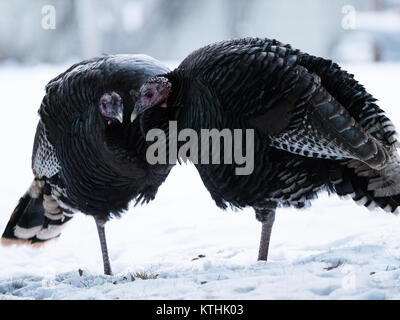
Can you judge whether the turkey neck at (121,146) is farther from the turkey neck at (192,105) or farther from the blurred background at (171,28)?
the blurred background at (171,28)

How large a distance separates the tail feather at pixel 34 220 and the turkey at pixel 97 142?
202mm

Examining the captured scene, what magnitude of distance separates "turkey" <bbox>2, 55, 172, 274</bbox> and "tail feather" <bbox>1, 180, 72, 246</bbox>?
0.66 feet

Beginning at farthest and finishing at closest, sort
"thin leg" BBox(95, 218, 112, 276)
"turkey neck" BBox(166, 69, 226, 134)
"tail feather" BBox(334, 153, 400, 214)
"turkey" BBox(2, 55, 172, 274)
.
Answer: "thin leg" BBox(95, 218, 112, 276)
"turkey" BBox(2, 55, 172, 274)
"tail feather" BBox(334, 153, 400, 214)
"turkey neck" BBox(166, 69, 226, 134)

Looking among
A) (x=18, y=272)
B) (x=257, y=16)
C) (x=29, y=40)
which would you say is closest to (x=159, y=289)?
(x=18, y=272)

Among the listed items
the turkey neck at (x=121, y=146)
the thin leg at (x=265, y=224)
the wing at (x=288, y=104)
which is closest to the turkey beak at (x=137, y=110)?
the turkey neck at (x=121, y=146)

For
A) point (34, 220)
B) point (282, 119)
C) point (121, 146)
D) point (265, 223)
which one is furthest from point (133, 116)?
point (34, 220)

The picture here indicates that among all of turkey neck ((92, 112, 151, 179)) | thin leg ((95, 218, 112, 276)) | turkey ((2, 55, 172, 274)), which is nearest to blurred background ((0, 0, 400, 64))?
turkey ((2, 55, 172, 274))

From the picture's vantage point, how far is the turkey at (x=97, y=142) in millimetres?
3453

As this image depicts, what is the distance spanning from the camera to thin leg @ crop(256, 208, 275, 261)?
3562mm

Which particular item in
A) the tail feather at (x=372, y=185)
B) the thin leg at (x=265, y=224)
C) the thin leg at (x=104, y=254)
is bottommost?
the thin leg at (x=104, y=254)

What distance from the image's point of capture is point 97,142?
3465 millimetres

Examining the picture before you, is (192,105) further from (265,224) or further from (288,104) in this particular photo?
(265,224)

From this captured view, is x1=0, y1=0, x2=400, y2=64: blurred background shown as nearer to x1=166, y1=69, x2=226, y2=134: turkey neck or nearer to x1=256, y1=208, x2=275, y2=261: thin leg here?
x1=256, y1=208, x2=275, y2=261: thin leg

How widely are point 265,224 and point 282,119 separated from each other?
75cm
